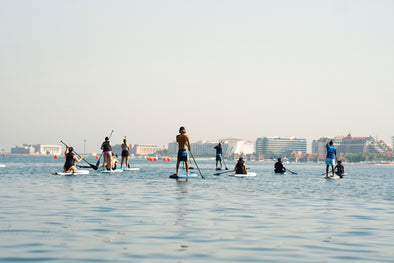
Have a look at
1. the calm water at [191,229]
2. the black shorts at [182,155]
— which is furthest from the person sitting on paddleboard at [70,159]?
the calm water at [191,229]

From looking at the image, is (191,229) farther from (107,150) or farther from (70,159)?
(107,150)

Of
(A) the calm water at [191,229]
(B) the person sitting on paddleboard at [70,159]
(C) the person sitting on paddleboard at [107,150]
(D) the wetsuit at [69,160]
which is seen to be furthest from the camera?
(C) the person sitting on paddleboard at [107,150]

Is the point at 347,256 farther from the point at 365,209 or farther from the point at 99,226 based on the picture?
the point at 365,209

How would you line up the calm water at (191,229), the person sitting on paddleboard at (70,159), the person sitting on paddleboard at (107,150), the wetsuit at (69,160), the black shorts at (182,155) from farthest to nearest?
the person sitting on paddleboard at (107,150) → the wetsuit at (69,160) → the person sitting on paddleboard at (70,159) → the black shorts at (182,155) → the calm water at (191,229)

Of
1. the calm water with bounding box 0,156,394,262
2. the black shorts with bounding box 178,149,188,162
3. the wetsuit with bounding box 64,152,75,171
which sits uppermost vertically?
the black shorts with bounding box 178,149,188,162

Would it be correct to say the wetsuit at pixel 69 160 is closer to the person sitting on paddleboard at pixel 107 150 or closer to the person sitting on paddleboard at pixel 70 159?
the person sitting on paddleboard at pixel 70 159

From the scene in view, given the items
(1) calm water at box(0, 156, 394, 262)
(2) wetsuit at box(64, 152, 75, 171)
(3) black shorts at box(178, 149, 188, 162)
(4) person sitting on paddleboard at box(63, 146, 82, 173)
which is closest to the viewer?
(1) calm water at box(0, 156, 394, 262)

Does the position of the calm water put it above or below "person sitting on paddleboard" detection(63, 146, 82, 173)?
below

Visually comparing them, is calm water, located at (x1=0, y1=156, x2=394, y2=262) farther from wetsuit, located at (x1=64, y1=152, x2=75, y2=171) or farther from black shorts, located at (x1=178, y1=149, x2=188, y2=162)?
wetsuit, located at (x1=64, y1=152, x2=75, y2=171)

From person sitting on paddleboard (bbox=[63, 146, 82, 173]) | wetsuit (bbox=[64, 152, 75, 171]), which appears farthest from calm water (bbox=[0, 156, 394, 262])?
wetsuit (bbox=[64, 152, 75, 171])

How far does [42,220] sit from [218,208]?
5041 mm

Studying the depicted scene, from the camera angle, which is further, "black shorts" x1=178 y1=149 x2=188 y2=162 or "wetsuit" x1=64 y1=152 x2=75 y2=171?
"wetsuit" x1=64 y1=152 x2=75 y2=171

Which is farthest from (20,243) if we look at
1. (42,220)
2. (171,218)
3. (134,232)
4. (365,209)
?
(365,209)

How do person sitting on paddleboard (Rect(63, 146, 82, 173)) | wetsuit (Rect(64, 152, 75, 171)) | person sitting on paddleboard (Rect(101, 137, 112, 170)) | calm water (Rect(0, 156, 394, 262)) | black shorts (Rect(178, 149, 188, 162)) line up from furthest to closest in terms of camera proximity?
person sitting on paddleboard (Rect(101, 137, 112, 170)), wetsuit (Rect(64, 152, 75, 171)), person sitting on paddleboard (Rect(63, 146, 82, 173)), black shorts (Rect(178, 149, 188, 162)), calm water (Rect(0, 156, 394, 262))
